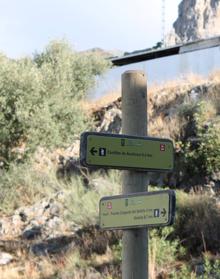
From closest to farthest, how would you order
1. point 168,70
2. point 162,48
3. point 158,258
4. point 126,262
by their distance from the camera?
point 126,262
point 158,258
point 168,70
point 162,48

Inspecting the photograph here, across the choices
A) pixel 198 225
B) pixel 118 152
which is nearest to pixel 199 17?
pixel 198 225

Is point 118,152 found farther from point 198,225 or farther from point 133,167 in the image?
point 198,225

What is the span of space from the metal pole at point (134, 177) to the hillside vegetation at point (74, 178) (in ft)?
14.4

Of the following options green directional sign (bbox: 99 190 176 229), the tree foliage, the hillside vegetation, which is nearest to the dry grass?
the hillside vegetation

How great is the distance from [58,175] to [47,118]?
2.16 metres

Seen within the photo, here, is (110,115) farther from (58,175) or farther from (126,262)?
(126,262)

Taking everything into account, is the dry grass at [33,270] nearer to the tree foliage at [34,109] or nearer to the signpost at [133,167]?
the tree foliage at [34,109]

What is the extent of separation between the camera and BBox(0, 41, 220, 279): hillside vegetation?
433 inches

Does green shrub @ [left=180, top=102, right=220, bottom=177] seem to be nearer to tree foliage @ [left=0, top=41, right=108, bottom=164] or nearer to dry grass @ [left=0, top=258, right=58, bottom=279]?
tree foliage @ [left=0, top=41, right=108, bottom=164]

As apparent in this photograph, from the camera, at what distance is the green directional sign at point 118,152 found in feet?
16.4

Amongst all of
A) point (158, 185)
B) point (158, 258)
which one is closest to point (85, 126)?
point (158, 185)

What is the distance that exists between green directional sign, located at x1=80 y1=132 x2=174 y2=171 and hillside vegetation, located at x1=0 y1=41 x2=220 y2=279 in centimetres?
441

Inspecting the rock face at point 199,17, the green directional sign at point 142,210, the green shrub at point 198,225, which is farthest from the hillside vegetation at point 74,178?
the rock face at point 199,17

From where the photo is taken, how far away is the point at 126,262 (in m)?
4.92
